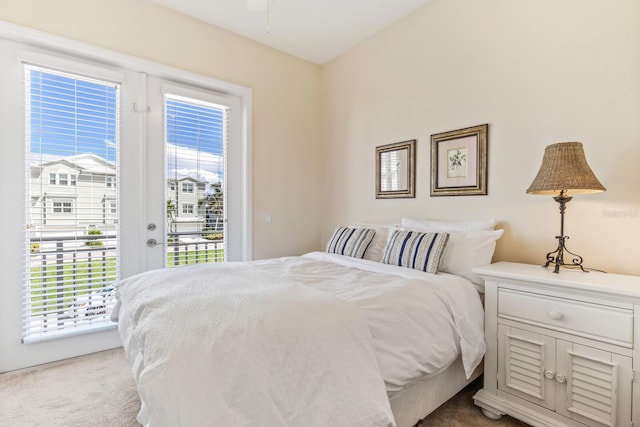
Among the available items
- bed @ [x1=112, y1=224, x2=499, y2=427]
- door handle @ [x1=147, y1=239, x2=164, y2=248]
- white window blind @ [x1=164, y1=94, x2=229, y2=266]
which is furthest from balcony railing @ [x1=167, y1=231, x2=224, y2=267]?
bed @ [x1=112, y1=224, x2=499, y2=427]

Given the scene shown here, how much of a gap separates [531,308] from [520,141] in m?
1.16

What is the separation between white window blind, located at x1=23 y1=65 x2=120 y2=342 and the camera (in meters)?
2.29

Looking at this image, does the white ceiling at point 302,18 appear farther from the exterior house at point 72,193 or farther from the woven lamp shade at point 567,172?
the woven lamp shade at point 567,172

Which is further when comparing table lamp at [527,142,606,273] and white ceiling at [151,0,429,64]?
white ceiling at [151,0,429,64]

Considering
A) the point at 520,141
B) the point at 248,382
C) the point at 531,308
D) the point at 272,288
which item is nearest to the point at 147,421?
the point at 248,382

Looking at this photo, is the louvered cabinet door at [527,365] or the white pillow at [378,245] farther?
the white pillow at [378,245]

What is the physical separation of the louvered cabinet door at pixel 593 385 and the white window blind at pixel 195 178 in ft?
9.17

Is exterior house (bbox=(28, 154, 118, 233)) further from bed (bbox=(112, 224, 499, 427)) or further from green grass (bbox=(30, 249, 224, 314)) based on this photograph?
bed (bbox=(112, 224, 499, 427))

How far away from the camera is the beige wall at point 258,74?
241cm

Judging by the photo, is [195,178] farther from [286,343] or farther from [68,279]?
[286,343]

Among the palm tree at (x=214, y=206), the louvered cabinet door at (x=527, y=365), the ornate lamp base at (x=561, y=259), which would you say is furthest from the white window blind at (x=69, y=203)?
the ornate lamp base at (x=561, y=259)


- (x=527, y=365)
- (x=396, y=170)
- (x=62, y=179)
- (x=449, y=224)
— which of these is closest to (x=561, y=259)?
(x=527, y=365)

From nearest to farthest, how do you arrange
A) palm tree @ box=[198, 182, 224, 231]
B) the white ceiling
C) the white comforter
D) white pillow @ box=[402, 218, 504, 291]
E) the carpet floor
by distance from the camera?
the white comforter → the carpet floor → white pillow @ box=[402, 218, 504, 291] → the white ceiling → palm tree @ box=[198, 182, 224, 231]

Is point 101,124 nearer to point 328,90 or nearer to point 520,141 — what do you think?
point 328,90
